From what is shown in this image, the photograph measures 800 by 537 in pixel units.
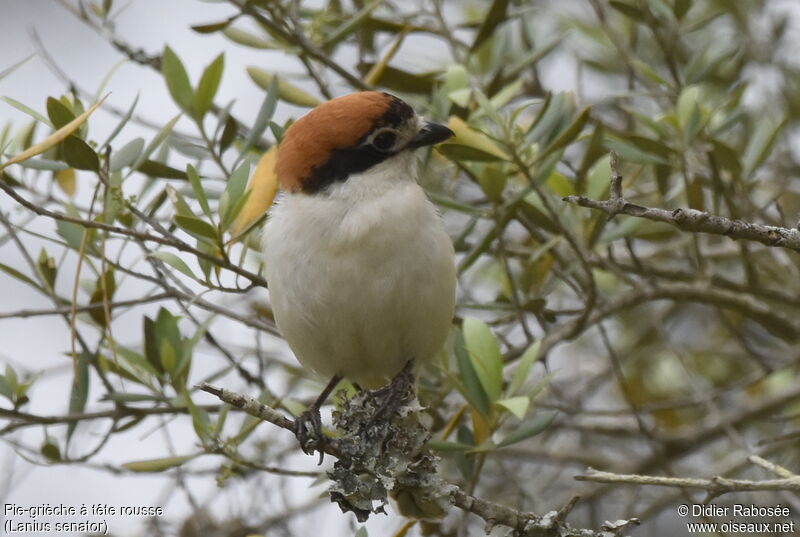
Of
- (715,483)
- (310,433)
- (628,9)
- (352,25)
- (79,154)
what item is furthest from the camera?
(628,9)

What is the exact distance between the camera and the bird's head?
3.69 metres

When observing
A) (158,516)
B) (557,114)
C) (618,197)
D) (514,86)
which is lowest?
(618,197)

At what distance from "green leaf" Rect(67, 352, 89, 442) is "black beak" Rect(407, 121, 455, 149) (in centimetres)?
142

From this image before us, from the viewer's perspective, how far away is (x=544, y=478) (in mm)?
5758

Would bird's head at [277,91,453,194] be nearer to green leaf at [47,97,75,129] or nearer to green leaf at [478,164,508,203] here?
green leaf at [478,164,508,203]

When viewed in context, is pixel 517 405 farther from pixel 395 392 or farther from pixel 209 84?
pixel 209 84

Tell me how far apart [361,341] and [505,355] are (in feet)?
2.53

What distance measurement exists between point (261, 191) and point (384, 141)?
506mm

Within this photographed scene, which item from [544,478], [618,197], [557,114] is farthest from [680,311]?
[618,197]

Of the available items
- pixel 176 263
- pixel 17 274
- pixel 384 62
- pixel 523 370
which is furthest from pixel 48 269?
pixel 523 370

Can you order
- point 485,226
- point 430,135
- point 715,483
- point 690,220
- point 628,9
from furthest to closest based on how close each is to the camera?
point 485,226 → point 628,9 → point 430,135 → point 715,483 → point 690,220

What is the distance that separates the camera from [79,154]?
341 cm

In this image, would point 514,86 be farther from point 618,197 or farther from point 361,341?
point 618,197

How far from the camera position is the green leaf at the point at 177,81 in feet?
12.8
